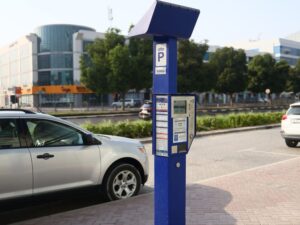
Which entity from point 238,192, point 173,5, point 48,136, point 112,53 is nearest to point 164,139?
point 173,5

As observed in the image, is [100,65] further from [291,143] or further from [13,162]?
[13,162]

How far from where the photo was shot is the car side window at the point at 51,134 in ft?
19.1

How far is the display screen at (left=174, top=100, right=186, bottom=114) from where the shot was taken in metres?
4.06

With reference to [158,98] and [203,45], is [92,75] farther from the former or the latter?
[158,98]

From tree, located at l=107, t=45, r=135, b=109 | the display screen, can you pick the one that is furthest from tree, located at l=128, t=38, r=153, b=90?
the display screen

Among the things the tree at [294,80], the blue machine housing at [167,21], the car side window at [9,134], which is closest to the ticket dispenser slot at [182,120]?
the blue machine housing at [167,21]

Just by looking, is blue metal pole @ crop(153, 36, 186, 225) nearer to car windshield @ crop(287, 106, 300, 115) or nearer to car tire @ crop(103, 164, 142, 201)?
car tire @ crop(103, 164, 142, 201)

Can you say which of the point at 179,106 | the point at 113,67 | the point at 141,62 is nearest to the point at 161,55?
the point at 179,106

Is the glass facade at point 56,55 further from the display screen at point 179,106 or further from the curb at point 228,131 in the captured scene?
the display screen at point 179,106

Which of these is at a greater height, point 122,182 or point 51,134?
point 51,134

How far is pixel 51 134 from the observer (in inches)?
237

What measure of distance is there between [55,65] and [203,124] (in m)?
57.3

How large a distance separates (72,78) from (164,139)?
6842 cm

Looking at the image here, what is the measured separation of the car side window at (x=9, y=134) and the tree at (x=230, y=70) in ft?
179
